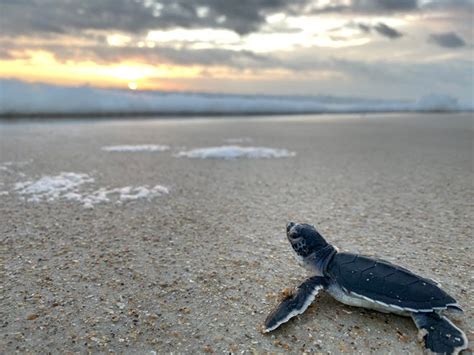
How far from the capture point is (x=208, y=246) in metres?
2.81

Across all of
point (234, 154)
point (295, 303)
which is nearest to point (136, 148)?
point (234, 154)

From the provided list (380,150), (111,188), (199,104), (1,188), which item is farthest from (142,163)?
(199,104)

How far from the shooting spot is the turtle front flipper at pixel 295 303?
1.88m

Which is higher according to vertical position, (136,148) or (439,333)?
(136,148)

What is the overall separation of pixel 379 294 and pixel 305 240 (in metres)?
0.49

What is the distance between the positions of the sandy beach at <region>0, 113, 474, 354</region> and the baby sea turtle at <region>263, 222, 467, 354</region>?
0.08m

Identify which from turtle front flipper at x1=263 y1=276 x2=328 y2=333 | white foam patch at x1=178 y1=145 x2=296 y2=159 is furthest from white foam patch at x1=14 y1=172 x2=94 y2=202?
turtle front flipper at x1=263 y1=276 x2=328 y2=333

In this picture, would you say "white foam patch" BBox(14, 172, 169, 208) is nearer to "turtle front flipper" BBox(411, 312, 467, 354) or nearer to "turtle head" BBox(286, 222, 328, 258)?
"turtle head" BBox(286, 222, 328, 258)

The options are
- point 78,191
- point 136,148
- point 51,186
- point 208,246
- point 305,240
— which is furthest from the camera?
point 136,148

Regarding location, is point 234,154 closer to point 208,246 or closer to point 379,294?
point 208,246

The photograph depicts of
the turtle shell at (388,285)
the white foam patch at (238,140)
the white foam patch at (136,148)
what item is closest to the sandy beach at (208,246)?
the turtle shell at (388,285)

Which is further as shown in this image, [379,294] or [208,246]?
[208,246]

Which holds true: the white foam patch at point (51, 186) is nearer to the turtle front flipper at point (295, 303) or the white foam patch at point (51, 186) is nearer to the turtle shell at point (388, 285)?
the turtle front flipper at point (295, 303)

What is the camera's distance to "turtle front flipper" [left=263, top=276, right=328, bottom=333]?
73.8 inches
